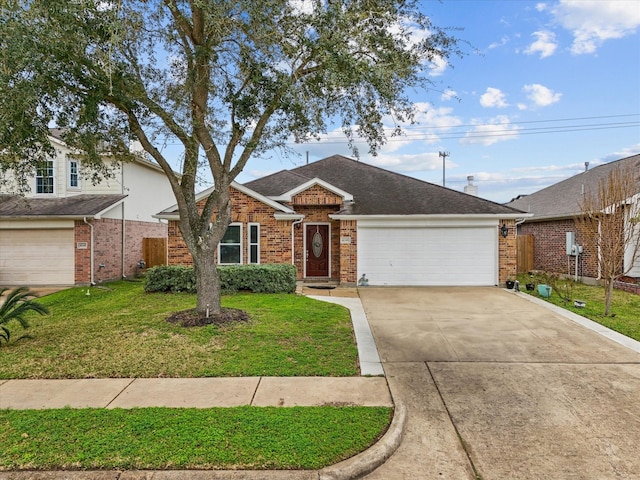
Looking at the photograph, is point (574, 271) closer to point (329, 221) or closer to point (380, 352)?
point (329, 221)

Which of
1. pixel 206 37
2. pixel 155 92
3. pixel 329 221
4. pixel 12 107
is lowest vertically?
pixel 329 221

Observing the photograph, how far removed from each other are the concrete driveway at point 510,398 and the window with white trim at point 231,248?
23.9ft

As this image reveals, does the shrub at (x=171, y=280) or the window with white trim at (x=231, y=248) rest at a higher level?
the window with white trim at (x=231, y=248)

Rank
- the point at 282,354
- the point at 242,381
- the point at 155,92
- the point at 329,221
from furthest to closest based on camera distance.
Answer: the point at 329,221 < the point at 155,92 < the point at 282,354 < the point at 242,381

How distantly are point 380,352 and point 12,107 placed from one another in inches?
271

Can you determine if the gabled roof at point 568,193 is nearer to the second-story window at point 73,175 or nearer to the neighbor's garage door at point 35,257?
the neighbor's garage door at point 35,257

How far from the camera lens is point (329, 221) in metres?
15.4

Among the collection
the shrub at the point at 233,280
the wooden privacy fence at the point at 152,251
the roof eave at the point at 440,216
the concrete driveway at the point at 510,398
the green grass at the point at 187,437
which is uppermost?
the roof eave at the point at 440,216

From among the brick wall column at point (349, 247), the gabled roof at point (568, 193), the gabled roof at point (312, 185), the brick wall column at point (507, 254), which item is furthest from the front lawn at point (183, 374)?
the gabled roof at point (568, 193)

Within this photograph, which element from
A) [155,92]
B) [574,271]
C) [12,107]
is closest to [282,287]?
[155,92]

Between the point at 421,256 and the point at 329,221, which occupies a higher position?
the point at 329,221

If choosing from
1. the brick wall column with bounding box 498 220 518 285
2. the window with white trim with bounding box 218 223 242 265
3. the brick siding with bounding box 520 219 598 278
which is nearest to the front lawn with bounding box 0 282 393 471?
the window with white trim with bounding box 218 223 242 265

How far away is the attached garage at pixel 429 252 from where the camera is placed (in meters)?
14.2

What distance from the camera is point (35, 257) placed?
1511 centimetres
